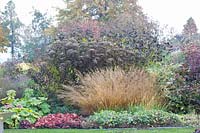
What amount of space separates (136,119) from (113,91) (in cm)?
141

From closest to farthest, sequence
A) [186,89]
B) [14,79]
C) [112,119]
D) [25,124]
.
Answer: [112,119]
[25,124]
[186,89]
[14,79]

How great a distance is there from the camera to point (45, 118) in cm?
790

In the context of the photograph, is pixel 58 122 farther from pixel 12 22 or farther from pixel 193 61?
pixel 12 22

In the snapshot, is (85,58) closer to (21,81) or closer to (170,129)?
(21,81)

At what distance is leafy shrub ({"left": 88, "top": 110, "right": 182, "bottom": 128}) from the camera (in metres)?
7.43

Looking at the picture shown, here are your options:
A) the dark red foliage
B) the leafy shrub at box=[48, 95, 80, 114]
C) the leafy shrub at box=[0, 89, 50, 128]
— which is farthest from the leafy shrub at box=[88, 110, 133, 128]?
the dark red foliage

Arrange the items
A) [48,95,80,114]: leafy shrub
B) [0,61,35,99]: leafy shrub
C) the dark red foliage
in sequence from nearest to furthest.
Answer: [48,95,80,114]: leafy shrub, the dark red foliage, [0,61,35,99]: leafy shrub

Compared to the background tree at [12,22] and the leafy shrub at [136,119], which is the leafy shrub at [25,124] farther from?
the background tree at [12,22]

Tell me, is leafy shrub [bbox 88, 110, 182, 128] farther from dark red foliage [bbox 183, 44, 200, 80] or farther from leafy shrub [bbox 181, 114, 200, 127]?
dark red foliage [bbox 183, 44, 200, 80]

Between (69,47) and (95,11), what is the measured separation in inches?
476

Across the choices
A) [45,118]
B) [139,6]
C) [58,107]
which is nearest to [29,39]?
[139,6]

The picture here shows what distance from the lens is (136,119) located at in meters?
7.50

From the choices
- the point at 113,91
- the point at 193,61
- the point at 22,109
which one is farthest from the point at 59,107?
the point at 193,61

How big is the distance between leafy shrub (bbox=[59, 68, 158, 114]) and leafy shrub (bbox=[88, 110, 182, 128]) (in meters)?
1.02
